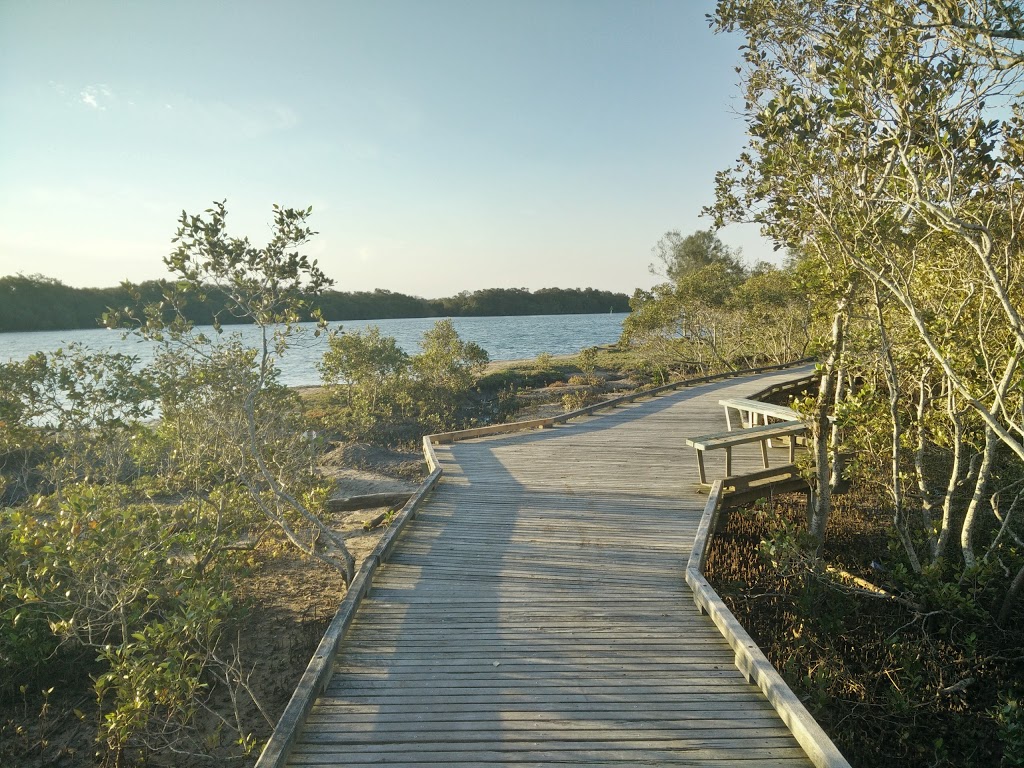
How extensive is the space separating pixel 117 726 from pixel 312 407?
57.5ft

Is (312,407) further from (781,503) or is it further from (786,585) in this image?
(786,585)

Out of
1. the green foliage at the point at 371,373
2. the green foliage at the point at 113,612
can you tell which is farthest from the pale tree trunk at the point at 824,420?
the green foliage at the point at 371,373

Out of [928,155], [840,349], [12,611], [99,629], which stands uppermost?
[928,155]

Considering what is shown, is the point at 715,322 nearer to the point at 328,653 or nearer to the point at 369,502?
the point at 369,502

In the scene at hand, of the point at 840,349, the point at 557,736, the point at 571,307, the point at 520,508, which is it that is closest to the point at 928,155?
the point at 840,349

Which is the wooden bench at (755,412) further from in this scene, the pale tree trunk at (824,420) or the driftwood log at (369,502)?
the driftwood log at (369,502)

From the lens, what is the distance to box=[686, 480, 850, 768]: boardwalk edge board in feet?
11.2

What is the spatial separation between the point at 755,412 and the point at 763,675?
7867 millimetres

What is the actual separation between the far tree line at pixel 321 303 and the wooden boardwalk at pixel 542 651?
3.34 metres

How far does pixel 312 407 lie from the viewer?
70.9 ft

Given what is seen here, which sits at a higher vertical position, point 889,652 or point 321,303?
point 321,303

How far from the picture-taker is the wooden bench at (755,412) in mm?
9690

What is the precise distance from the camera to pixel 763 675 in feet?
13.3

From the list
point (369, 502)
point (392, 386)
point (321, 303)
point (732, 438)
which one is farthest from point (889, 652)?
point (321, 303)
